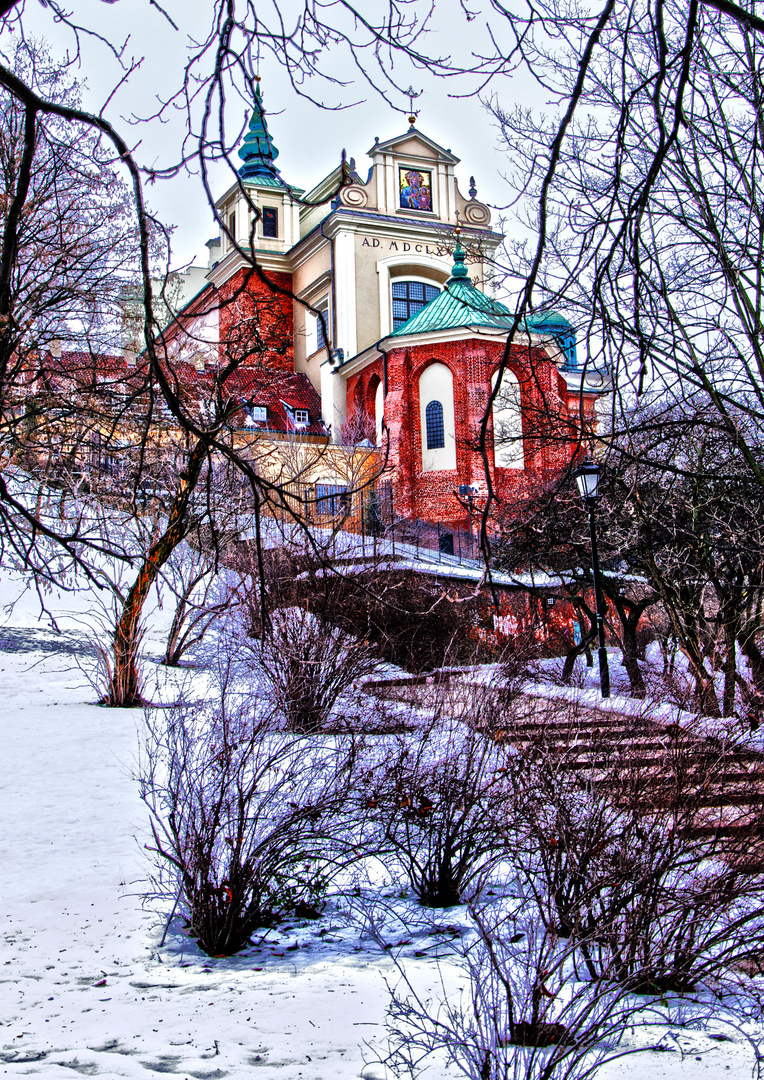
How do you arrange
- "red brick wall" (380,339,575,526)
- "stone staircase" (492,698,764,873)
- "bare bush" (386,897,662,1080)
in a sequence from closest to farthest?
"bare bush" (386,897,662,1080), "stone staircase" (492,698,764,873), "red brick wall" (380,339,575,526)

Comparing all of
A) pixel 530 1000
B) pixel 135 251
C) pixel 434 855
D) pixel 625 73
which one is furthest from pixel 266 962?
pixel 135 251

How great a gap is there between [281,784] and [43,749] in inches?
231

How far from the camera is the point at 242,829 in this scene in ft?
19.0

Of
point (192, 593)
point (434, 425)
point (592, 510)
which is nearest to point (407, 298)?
point (434, 425)

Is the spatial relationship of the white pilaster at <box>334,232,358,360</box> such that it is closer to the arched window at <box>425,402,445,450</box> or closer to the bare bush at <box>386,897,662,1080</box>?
the arched window at <box>425,402,445,450</box>

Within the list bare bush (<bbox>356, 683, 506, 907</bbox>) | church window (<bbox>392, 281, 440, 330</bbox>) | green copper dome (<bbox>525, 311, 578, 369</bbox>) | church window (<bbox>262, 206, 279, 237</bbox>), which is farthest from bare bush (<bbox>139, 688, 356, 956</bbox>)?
church window (<bbox>262, 206, 279, 237</bbox>)

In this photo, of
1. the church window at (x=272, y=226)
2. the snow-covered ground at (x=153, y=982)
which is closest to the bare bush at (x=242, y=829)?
the snow-covered ground at (x=153, y=982)

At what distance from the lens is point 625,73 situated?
6.90 ft

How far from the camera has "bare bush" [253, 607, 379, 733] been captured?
1057 centimetres

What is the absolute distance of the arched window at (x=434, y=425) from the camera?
29969mm

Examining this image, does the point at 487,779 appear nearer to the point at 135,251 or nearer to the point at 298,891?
the point at 298,891

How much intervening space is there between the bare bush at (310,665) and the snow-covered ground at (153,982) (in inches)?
89.2

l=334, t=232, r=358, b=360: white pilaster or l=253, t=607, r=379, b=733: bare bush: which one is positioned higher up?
l=334, t=232, r=358, b=360: white pilaster

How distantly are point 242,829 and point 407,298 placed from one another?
30435 millimetres
